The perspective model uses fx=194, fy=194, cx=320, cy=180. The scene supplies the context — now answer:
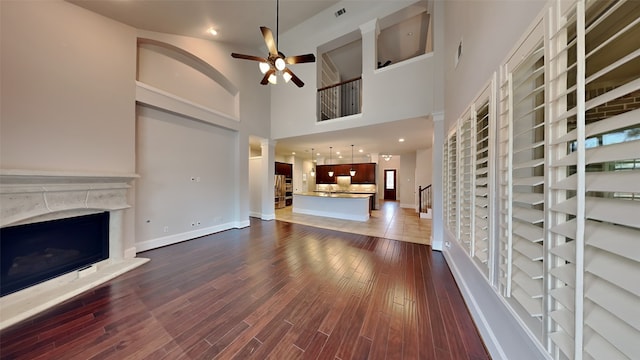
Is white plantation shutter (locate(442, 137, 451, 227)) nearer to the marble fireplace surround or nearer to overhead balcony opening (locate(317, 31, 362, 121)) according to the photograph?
overhead balcony opening (locate(317, 31, 362, 121))

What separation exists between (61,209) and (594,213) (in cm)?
480

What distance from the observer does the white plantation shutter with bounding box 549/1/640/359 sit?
58cm

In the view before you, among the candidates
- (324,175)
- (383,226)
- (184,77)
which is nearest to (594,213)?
(383,226)

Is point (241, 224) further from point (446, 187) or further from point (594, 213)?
point (594, 213)

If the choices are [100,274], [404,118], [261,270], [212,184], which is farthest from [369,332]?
[212,184]

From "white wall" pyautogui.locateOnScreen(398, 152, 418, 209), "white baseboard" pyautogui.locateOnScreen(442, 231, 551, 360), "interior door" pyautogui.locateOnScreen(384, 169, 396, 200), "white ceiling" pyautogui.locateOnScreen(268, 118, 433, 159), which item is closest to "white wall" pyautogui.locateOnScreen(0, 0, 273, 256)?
"white ceiling" pyautogui.locateOnScreen(268, 118, 433, 159)

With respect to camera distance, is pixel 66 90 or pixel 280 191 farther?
pixel 280 191

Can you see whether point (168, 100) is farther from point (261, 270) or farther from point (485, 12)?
point (485, 12)

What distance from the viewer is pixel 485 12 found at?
5.59ft

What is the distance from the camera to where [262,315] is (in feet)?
6.55

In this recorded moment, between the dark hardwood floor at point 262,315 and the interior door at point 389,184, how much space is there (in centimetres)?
961

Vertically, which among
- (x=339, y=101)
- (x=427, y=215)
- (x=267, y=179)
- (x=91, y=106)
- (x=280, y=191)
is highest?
(x=339, y=101)

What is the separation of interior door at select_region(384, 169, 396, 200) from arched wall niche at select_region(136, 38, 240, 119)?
33.2ft

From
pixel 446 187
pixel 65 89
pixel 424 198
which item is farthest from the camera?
pixel 424 198
